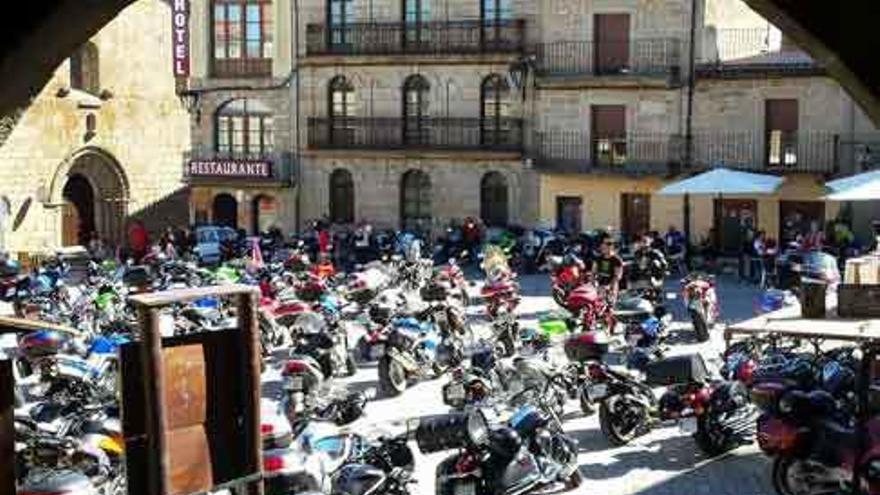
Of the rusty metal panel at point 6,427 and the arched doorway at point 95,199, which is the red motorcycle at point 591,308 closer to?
the rusty metal panel at point 6,427

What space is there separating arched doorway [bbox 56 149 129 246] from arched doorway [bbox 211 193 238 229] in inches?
143

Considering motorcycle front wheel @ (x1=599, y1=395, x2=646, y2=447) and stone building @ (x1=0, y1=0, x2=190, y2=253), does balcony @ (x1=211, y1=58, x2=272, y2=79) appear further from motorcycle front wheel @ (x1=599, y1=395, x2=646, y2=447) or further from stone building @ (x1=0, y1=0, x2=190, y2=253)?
motorcycle front wheel @ (x1=599, y1=395, x2=646, y2=447)

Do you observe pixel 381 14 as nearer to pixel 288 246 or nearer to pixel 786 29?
pixel 288 246

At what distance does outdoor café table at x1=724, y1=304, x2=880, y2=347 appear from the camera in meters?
12.6

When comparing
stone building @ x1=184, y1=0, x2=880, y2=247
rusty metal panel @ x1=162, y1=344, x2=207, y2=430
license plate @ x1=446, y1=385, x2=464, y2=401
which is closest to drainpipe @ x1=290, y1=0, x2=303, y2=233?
stone building @ x1=184, y1=0, x2=880, y2=247

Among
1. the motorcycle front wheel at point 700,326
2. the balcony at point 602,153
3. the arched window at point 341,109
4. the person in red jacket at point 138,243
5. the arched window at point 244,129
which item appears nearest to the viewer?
the motorcycle front wheel at point 700,326

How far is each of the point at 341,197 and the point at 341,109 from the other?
7.32 ft

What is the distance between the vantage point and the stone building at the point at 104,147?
34438 mm

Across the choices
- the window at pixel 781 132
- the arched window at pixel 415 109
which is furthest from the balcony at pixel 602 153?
the arched window at pixel 415 109

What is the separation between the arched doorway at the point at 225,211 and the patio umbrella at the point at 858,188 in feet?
55.3

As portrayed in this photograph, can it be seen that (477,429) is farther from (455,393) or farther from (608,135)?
(608,135)

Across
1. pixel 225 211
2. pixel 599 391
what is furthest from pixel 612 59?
pixel 599 391

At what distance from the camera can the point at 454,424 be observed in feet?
34.2

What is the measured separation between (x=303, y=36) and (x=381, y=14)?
225cm
